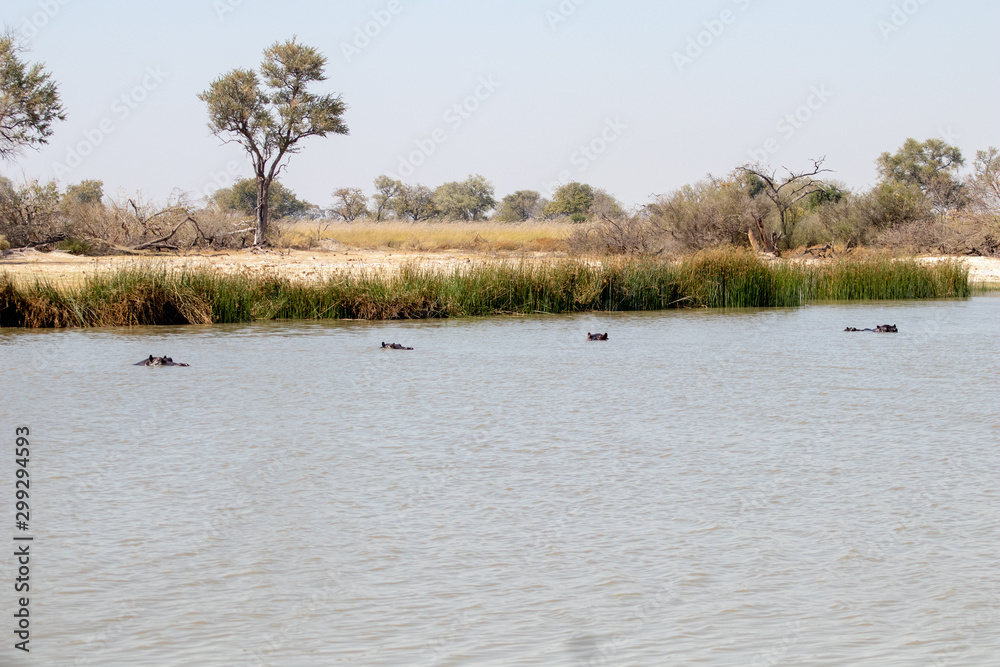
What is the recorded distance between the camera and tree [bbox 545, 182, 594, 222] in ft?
202

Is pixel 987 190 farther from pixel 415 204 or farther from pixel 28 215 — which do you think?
pixel 415 204

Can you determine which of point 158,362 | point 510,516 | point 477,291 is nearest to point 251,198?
point 477,291

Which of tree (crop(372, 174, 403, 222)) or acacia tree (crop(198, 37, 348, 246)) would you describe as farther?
tree (crop(372, 174, 403, 222))

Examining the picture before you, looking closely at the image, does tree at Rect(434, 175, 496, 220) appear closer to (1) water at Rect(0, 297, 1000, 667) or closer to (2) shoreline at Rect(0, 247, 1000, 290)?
(2) shoreline at Rect(0, 247, 1000, 290)

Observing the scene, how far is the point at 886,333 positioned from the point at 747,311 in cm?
426

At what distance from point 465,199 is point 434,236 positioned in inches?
1067

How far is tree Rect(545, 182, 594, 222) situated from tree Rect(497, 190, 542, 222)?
4.78m

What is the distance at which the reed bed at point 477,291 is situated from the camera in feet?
50.7

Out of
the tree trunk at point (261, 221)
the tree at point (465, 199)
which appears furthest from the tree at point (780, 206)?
the tree at point (465, 199)

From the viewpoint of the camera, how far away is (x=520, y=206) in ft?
234

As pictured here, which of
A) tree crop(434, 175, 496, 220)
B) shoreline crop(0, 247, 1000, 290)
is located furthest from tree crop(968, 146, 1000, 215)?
tree crop(434, 175, 496, 220)

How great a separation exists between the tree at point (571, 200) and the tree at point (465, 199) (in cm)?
607

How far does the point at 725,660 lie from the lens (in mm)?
3398

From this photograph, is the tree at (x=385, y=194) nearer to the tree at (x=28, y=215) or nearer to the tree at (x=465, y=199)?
the tree at (x=465, y=199)
